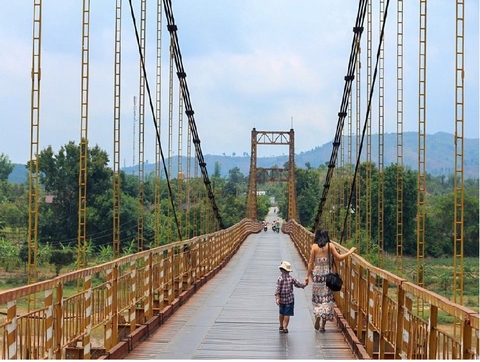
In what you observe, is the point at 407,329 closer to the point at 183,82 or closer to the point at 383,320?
the point at 383,320

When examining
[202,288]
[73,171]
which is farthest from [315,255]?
[73,171]

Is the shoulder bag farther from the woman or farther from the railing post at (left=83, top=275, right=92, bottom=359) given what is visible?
the railing post at (left=83, top=275, right=92, bottom=359)

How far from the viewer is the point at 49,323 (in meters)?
6.18

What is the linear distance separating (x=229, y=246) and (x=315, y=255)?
18.4 m

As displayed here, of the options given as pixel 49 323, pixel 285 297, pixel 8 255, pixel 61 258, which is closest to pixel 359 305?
pixel 285 297

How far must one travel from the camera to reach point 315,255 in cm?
1026

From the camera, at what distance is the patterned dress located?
10203 mm

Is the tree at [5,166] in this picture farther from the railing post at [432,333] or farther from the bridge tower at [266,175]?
the railing post at [432,333]

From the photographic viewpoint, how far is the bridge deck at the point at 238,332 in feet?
29.0

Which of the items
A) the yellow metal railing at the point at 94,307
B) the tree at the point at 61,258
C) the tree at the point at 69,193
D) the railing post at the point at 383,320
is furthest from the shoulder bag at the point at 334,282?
the tree at the point at 61,258

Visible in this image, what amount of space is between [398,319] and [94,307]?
2.68 metres

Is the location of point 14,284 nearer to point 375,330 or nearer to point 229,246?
point 229,246

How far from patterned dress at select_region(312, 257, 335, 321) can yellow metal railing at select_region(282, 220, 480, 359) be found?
0.88ft

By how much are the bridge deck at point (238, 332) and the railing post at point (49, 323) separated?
237cm
